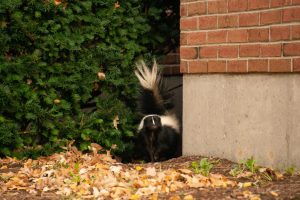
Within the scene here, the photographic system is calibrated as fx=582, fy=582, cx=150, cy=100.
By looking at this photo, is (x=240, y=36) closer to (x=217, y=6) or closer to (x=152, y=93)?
(x=217, y=6)

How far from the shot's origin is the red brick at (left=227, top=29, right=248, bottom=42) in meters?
5.54

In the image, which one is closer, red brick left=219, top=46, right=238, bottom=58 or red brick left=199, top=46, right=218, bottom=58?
red brick left=219, top=46, right=238, bottom=58

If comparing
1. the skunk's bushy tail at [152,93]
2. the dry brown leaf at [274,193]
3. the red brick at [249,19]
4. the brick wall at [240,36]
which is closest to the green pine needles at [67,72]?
the skunk's bushy tail at [152,93]

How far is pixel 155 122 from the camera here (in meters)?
6.99

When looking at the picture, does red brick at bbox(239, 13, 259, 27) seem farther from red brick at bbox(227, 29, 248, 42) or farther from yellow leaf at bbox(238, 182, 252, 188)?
yellow leaf at bbox(238, 182, 252, 188)

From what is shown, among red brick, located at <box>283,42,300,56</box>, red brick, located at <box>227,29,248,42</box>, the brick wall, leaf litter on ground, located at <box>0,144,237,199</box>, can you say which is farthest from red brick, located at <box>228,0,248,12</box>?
leaf litter on ground, located at <box>0,144,237,199</box>

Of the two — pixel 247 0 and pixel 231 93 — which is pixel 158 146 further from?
pixel 247 0

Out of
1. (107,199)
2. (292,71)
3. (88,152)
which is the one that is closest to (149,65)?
(88,152)

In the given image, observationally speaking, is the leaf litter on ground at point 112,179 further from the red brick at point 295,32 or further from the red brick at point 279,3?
the red brick at point 279,3

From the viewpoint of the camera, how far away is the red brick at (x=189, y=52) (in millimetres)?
6055

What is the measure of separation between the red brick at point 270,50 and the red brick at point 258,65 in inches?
2.5

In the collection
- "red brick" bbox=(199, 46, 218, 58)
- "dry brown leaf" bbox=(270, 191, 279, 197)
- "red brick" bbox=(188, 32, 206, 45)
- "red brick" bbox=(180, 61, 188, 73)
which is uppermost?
"red brick" bbox=(188, 32, 206, 45)

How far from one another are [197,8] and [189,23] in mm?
185

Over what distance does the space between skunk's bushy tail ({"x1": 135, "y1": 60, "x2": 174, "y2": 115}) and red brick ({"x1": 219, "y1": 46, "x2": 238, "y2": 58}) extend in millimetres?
1092
